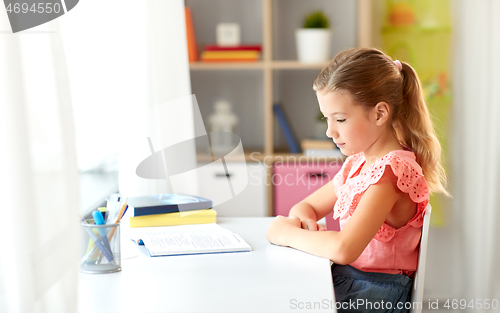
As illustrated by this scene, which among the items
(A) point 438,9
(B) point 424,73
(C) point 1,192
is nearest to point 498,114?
(B) point 424,73

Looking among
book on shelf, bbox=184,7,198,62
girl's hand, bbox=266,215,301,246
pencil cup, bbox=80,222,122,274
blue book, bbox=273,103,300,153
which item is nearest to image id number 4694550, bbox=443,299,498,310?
blue book, bbox=273,103,300,153

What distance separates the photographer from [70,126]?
0.87 meters

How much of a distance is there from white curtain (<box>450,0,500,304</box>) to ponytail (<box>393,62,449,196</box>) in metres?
1.12

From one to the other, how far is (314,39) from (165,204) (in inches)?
54.6

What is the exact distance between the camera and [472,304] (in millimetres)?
2383

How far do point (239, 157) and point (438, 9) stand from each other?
46.4 inches

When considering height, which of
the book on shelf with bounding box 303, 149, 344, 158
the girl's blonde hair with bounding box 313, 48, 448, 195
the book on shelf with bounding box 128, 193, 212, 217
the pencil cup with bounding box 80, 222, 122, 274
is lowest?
the book on shelf with bounding box 303, 149, 344, 158

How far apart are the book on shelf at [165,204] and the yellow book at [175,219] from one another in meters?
0.01

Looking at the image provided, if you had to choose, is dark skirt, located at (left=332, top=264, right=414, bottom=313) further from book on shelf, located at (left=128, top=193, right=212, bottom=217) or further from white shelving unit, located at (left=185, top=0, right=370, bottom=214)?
white shelving unit, located at (left=185, top=0, right=370, bottom=214)

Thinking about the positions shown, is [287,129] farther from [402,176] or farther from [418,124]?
[402,176]

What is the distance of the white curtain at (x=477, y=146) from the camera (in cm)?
226

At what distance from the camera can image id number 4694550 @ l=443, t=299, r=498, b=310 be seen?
2297 mm


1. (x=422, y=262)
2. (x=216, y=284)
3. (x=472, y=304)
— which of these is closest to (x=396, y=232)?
(x=422, y=262)

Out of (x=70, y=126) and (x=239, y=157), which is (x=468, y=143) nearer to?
(x=239, y=157)
